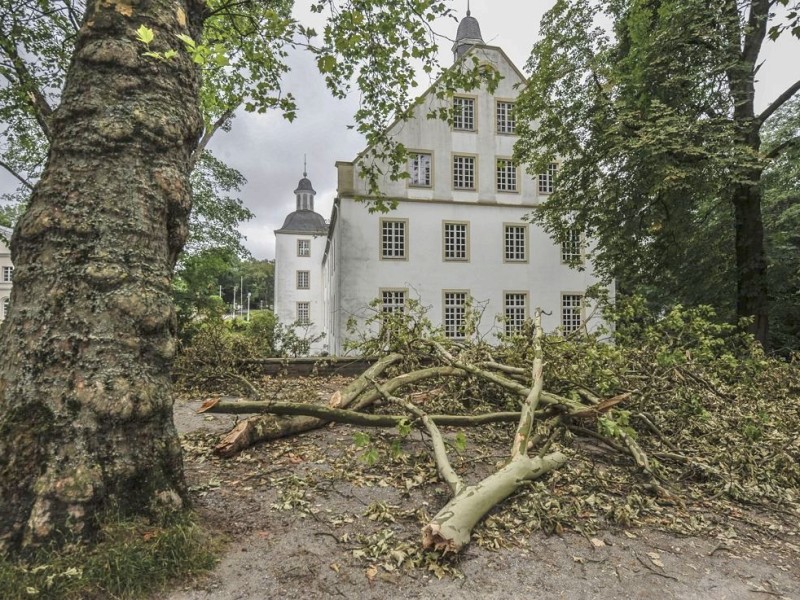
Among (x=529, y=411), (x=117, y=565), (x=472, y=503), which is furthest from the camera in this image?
(x=529, y=411)

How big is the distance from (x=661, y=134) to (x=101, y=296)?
11524mm

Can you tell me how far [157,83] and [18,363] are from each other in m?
1.72

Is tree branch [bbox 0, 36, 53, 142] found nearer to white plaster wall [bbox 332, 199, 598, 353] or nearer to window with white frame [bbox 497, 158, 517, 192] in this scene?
white plaster wall [bbox 332, 199, 598, 353]

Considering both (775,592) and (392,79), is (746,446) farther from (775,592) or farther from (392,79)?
Answer: (392,79)

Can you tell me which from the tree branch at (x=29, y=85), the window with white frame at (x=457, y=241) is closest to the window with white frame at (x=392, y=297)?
the window with white frame at (x=457, y=241)

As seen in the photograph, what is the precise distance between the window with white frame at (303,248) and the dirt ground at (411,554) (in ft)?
135

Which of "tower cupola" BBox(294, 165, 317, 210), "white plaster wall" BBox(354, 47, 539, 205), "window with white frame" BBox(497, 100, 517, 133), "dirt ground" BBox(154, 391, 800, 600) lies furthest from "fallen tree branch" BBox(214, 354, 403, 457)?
"tower cupola" BBox(294, 165, 317, 210)

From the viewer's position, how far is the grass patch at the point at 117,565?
1.83m

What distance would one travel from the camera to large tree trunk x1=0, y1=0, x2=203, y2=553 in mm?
2062

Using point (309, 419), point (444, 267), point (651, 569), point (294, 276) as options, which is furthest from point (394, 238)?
point (294, 276)

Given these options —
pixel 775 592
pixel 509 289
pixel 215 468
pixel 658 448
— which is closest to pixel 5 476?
pixel 215 468

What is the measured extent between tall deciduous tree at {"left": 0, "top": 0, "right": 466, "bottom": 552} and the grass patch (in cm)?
10

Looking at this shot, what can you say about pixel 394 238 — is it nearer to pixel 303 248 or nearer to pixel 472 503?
pixel 472 503

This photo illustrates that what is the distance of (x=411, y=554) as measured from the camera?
244 centimetres
